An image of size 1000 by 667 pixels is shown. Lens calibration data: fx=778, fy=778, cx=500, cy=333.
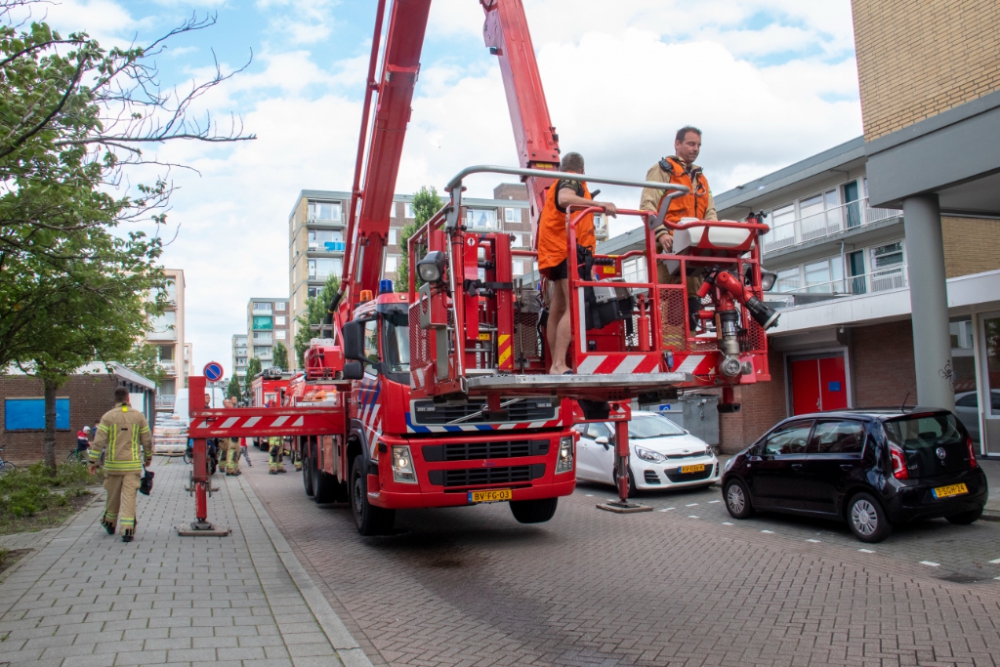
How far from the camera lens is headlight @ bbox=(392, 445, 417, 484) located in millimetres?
8516

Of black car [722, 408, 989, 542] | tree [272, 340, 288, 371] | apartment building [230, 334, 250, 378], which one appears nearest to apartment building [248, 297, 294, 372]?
apartment building [230, 334, 250, 378]

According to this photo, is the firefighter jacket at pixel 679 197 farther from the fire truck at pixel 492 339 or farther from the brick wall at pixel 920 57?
the brick wall at pixel 920 57

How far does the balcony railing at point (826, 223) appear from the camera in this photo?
90.0 ft

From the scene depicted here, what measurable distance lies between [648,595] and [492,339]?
2655 millimetres

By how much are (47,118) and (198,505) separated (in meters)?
5.84

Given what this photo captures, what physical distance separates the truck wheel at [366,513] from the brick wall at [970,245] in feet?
65.8

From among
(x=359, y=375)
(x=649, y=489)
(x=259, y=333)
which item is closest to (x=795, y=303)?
(x=649, y=489)

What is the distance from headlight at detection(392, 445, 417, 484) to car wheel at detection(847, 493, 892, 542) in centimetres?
513

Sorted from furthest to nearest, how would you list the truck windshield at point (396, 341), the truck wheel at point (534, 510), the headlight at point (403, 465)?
1. the truck wheel at point (534, 510)
2. the truck windshield at point (396, 341)
3. the headlight at point (403, 465)

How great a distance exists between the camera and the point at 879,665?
4816mm

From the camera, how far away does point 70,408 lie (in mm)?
30828

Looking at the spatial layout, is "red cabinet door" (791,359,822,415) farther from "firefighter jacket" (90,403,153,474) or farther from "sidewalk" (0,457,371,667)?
"firefighter jacket" (90,403,153,474)

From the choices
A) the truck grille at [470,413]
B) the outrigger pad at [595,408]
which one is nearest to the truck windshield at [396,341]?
the truck grille at [470,413]

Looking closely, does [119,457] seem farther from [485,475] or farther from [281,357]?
[281,357]
